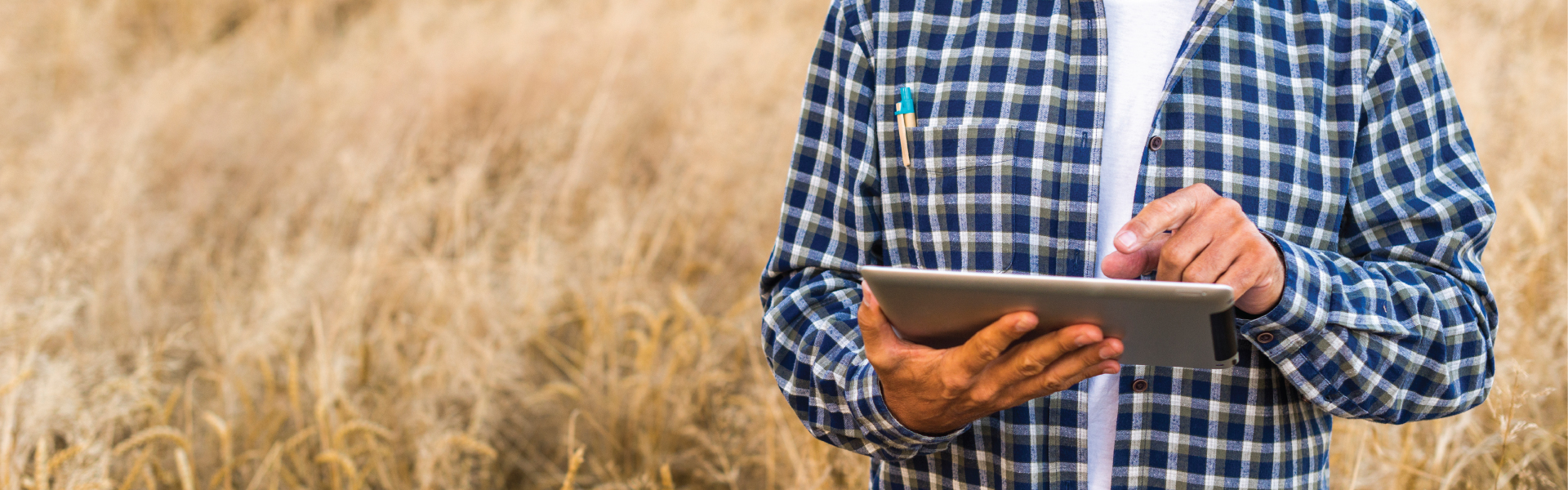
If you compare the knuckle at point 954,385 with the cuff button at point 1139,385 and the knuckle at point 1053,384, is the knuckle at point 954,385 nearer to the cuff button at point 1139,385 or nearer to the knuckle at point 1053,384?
the knuckle at point 1053,384

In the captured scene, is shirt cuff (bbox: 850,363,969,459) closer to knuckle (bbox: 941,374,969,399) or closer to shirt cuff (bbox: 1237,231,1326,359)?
knuckle (bbox: 941,374,969,399)

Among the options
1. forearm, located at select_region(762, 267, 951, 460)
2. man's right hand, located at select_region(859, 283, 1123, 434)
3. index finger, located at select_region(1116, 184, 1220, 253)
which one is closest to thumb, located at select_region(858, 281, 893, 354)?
man's right hand, located at select_region(859, 283, 1123, 434)

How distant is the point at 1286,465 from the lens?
1.09 meters

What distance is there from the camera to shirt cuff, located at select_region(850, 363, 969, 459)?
0.99 metres

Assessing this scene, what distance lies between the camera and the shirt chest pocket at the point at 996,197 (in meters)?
1.09

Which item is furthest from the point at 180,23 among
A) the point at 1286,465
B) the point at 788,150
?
the point at 1286,465

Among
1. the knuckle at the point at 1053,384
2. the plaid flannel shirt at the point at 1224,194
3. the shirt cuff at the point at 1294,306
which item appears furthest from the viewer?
the plaid flannel shirt at the point at 1224,194

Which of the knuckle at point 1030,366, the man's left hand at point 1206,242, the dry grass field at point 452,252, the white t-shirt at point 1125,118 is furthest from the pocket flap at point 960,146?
the dry grass field at point 452,252

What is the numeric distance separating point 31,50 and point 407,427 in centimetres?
401

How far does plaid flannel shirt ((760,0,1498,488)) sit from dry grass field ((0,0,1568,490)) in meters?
0.54

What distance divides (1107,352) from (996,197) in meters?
0.35

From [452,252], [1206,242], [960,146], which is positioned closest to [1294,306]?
[1206,242]

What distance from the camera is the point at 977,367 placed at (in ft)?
2.73

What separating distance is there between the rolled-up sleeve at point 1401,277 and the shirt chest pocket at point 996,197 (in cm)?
24
